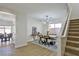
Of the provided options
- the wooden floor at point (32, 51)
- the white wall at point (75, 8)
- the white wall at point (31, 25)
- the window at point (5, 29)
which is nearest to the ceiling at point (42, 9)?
the white wall at point (31, 25)

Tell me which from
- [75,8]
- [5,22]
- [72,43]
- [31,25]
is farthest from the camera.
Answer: [72,43]

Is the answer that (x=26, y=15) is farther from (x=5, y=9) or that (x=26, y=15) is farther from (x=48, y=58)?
(x=48, y=58)

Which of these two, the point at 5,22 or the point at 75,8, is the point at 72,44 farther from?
the point at 5,22

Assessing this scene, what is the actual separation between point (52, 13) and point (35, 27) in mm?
413

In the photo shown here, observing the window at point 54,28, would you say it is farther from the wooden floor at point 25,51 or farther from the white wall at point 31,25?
the wooden floor at point 25,51

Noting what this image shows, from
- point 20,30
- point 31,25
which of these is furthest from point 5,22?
point 31,25

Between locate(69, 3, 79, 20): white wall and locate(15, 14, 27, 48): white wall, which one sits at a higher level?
locate(69, 3, 79, 20): white wall

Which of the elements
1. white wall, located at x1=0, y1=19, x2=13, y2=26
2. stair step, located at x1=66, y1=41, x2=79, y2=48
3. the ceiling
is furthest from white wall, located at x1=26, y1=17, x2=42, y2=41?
stair step, located at x1=66, y1=41, x2=79, y2=48

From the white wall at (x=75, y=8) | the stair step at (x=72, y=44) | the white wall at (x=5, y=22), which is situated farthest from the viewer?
the stair step at (x=72, y=44)

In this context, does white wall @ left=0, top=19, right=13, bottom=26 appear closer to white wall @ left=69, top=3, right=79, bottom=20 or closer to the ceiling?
the ceiling

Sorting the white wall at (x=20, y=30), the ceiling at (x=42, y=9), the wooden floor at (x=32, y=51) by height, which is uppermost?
the ceiling at (x=42, y=9)

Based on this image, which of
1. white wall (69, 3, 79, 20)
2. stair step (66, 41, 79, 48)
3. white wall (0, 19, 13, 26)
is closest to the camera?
white wall (0, 19, 13, 26)

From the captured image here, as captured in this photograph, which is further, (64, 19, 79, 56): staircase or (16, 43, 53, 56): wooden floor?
(64, 19, 79, 56): staircase

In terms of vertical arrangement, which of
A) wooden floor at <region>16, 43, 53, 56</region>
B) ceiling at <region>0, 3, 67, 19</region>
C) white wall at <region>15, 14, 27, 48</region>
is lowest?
wooden floor at <region>16, 43, 53, 56</region>
